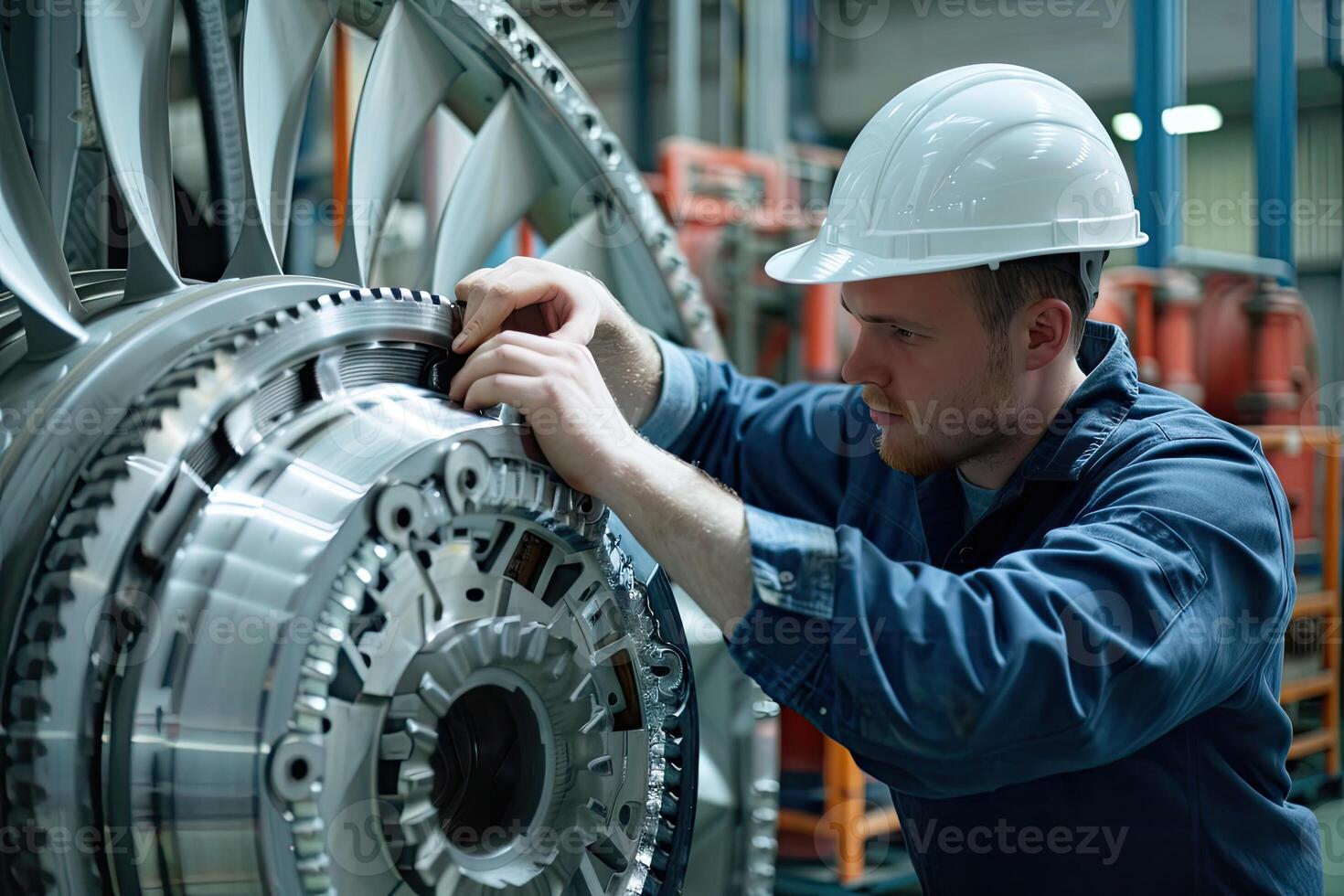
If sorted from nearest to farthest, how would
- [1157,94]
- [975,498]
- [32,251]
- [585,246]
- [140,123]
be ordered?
[32,251] < [140,123] < [975,498] < [585,246] < [1157,94]

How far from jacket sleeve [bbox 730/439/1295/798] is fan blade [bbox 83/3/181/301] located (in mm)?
613

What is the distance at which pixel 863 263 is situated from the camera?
1378 millimetres

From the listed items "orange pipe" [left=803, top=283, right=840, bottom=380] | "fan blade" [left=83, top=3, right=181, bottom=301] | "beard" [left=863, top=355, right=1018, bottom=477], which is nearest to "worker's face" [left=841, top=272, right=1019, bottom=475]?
"beard" [left=863, top=355, right=1018, bottom=477]

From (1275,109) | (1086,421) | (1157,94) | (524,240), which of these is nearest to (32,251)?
(1086,421)

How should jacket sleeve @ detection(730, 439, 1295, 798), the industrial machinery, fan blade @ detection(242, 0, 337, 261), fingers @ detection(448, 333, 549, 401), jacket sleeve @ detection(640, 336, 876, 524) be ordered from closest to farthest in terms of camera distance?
the industrial machinery
jacket sleeve @ detection(730, 439, 1295, 798)
fingers @ detection(448, 333, 549, 401)
fan blade @ detection(242, 0, 337, 261)
jacket sleeve @ detection(640, 336, 876, 524)

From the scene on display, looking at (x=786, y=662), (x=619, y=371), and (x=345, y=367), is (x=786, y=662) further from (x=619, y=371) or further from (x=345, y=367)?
(x=619, y=371)

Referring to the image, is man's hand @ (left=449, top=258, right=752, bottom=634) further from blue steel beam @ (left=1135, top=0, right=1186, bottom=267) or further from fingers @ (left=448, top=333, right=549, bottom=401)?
blue steel beam @ (left=1135, top=0, right=1186, bottom=267)

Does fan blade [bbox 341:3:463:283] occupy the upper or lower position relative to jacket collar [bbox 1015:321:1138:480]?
upper

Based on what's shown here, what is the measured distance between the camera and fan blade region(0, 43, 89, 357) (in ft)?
3.49

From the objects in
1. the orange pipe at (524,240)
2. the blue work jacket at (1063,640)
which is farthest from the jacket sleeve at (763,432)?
the orange pipe at (524,240)

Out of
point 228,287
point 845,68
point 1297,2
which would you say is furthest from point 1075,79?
point 228,287

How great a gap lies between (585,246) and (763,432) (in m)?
0.36

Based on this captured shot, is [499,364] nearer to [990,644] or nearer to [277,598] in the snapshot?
[277,598]

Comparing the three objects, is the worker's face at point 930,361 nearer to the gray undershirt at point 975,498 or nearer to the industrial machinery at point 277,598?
the gray undershirt at point 975,498
